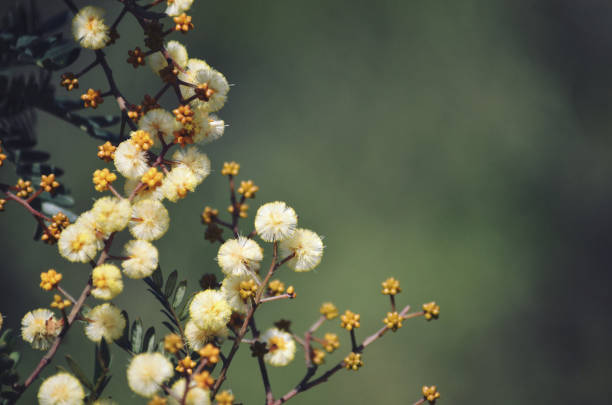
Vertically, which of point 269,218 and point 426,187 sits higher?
point 426,187

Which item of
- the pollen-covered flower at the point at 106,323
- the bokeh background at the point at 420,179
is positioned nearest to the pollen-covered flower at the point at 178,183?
the pollen-covered flower at the point at 106,323

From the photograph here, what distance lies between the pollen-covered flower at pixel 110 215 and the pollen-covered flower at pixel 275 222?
155 mm

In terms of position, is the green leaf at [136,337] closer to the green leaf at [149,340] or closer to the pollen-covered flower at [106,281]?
the green leaf at [149,340]

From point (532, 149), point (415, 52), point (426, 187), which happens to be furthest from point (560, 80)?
point (426, 187)

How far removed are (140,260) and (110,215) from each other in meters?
0.06

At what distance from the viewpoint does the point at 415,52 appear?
4152 mm

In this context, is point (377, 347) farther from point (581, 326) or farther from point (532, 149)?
point (532, 149)

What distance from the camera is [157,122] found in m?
0.62

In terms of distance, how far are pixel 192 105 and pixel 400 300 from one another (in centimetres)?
276

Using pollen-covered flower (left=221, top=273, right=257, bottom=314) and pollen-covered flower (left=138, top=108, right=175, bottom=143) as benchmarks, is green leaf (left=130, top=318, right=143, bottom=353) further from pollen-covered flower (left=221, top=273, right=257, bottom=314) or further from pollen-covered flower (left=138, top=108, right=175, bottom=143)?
pollen-covered flower (left=138, top=108, right=175, bottom=143)

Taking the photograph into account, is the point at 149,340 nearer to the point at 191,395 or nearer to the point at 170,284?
the point at 170,284

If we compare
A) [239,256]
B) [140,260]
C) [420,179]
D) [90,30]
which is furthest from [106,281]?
[420,179]

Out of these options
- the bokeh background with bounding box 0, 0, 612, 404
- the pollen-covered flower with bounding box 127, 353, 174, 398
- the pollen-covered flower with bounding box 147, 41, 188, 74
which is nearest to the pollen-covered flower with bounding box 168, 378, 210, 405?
the pollen-covered flower with bounding box 127, 353, 174, 398

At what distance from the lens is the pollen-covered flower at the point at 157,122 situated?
2.04 feet
